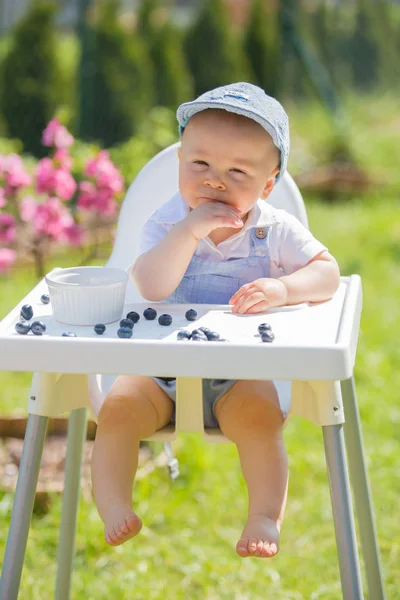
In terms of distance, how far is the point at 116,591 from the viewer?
2180 mm

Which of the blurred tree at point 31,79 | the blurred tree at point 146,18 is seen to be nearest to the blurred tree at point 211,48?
the blurred tree at point 146,18

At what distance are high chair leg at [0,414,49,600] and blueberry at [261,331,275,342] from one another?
1.46 feet

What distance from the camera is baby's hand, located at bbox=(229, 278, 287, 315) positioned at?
4.96ft

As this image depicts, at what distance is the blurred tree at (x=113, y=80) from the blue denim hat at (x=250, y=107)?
4.35 metres

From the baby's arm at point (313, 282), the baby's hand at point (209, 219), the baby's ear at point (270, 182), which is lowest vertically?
the baby's arm at point (313, 282)

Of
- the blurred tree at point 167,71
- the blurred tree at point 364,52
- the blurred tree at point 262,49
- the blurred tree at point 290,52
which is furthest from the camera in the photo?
the blurred tree at point 364,52

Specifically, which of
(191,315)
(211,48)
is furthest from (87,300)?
(211,48)

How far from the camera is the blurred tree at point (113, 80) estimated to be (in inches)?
235

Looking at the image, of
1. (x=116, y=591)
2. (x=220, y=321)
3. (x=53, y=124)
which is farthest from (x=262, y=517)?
(x=53, y=124)

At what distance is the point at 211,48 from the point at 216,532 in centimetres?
547

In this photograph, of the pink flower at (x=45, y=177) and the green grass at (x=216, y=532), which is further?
the pink flower at (x=45, y=177)

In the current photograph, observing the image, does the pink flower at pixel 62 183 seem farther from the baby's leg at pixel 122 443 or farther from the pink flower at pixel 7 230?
the baby's leg at pixel 122 443

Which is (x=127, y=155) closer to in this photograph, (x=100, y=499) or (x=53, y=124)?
(x=53, y=124)

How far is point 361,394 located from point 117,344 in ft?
6.89
